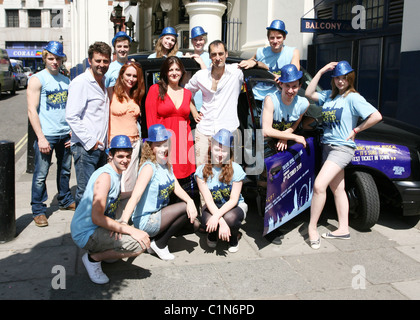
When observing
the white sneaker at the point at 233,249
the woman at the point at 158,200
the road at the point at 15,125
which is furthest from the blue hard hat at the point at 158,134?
the road at the point at 15,125

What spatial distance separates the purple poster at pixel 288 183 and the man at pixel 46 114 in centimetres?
239

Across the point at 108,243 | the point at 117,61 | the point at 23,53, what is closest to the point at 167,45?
the point at 117,61

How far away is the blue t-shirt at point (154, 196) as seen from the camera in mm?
3889

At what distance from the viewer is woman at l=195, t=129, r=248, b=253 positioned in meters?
4.00

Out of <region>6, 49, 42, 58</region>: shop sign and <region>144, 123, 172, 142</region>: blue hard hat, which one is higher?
<region>6, 49, 42, 58</region>: shop sign

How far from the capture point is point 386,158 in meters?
4.51

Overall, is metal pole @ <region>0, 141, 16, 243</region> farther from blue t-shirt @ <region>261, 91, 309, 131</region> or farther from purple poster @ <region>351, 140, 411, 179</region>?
purple poster @ <region>351, 140, 411, 179</region>

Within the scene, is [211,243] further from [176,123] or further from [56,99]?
[56,99]

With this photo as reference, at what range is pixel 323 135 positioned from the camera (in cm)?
450

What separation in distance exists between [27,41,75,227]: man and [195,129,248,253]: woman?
1764mm

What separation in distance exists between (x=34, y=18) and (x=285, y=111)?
165 feet

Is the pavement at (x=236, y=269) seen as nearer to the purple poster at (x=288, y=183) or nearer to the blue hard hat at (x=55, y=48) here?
the purple poster at (x=288, y=183)

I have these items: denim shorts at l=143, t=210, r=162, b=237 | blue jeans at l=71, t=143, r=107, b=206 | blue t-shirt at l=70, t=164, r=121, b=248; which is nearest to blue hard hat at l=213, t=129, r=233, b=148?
denim shorts at l=143, t=210, r=162, b=237

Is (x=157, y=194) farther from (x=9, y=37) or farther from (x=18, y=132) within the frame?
(x=9, y=37)
